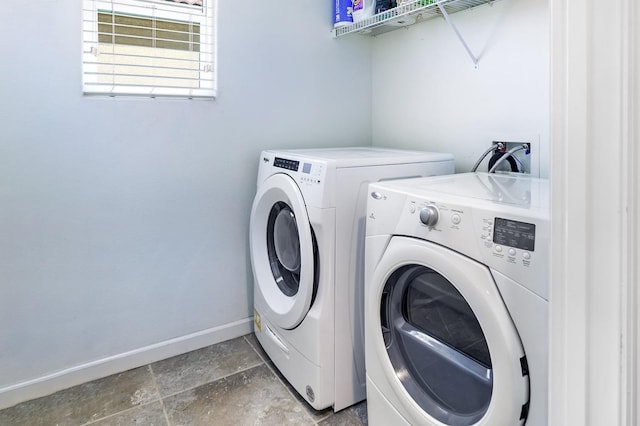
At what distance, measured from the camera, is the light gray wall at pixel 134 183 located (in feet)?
5.08

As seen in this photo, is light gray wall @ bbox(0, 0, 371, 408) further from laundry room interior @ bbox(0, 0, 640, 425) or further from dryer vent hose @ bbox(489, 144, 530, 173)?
dryer vent hose @ bbox(489, 144, 530, 173)

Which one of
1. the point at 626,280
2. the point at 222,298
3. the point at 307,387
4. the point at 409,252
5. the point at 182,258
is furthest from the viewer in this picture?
the point at 222,298

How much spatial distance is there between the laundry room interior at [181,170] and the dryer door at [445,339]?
477 mm

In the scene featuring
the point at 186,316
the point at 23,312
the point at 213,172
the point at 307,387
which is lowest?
the point at 307,387

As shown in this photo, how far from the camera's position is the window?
1.66 meters

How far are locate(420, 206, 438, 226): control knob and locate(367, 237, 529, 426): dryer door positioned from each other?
0.21 feet

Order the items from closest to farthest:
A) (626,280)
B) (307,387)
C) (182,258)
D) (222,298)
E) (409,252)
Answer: (626,280) → (409,252) → (307,387) → (182,258) → (222,298)

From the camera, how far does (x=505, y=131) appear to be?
1.63 metres

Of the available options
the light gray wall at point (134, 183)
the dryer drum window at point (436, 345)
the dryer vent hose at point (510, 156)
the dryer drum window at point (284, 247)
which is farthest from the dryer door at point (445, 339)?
the light gray wall at point (134, 183)

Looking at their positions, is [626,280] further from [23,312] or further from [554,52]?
[23,312]

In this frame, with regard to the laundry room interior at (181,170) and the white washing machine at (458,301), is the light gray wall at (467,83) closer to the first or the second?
the laundry room interior at (181,170)

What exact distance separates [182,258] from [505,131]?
5.02 feet

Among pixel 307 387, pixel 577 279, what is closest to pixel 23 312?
pixel 307 387

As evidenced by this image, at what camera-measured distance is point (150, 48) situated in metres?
1.81
